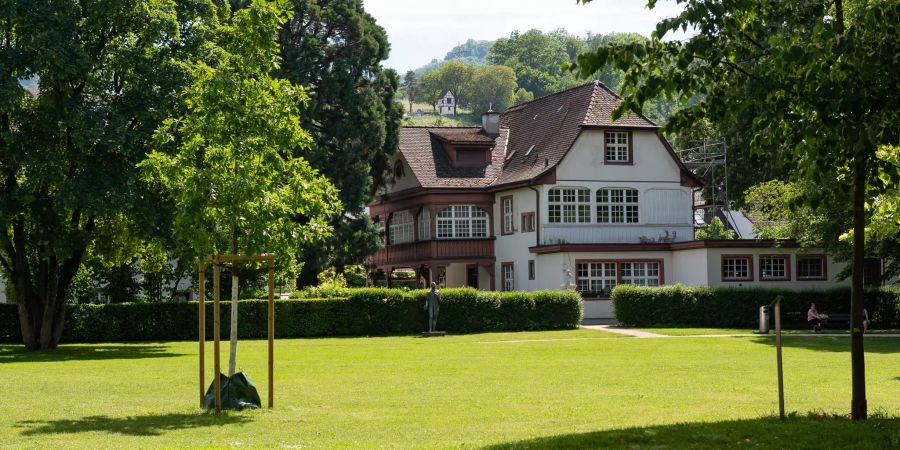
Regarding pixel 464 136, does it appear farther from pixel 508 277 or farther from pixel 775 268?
pixel 775 268

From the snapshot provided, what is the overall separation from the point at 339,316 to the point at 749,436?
104 ft

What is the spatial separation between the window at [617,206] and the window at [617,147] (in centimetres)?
136

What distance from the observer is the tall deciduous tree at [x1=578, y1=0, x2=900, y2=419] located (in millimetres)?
12344

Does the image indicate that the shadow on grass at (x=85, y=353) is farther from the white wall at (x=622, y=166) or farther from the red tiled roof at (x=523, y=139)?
the white wall at (x=622, y=166)

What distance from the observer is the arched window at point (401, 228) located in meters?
62.0

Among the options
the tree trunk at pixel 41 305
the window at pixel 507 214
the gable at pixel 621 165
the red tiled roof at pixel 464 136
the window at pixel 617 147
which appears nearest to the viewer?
the tree trunk at pixel 41 305

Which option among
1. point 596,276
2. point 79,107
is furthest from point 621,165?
point 79,107

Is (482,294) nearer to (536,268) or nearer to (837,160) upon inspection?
(536,268)

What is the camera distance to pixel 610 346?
117ft

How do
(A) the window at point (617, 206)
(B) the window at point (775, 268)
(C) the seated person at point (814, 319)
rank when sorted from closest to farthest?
(C) the seated person at point (814, 319) → (B) the window at point (775, 268) → (A) the window at point (617, 206)

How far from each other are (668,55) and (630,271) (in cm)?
4153

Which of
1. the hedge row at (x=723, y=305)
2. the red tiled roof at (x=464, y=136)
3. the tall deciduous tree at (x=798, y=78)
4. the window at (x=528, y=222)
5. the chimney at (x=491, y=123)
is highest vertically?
the chimney at (x=491, y=123)

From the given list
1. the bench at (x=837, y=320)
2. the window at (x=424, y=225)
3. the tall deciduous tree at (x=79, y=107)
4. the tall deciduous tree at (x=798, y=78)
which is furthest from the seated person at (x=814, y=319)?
the tall deciduous tree at (x=798, y=78)

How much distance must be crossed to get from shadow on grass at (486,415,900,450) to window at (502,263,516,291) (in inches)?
1702
